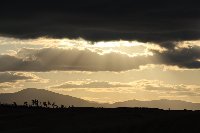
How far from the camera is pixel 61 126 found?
87.6 meters

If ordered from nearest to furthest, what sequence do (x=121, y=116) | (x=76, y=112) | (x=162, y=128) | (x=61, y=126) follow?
(x=162, y=128)
(x=61, y=126)
(x=121, y=116)
(x=76, y=112)

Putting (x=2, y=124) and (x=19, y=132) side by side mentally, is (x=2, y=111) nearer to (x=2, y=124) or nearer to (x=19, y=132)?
(x=2, y=124)

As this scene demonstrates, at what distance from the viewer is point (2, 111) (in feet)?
408

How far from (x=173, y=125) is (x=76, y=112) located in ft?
106

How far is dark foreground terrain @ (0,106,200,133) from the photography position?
247ft

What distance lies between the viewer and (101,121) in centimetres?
9012

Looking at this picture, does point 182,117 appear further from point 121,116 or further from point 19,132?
point 19,132

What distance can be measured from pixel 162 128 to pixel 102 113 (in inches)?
1056

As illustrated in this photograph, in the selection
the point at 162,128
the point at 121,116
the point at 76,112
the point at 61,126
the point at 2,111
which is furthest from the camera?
the point at 2,111

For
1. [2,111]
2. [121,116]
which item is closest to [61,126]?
[121,116]

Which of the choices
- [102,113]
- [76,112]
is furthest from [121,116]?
[76,112]

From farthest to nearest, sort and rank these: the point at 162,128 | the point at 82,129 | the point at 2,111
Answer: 1. the point at 2,111
2. the point at 82,129
3. the point at 162,128

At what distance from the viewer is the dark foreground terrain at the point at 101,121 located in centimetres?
7538

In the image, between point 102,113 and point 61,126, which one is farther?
point 102,113
